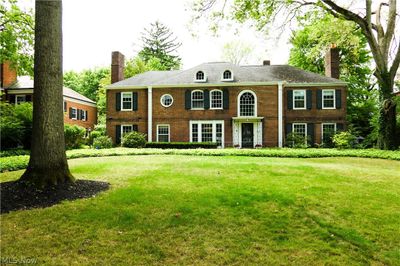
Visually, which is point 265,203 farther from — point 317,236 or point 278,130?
point 278,130

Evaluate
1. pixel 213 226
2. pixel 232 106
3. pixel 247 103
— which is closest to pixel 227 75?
pixel 232 106

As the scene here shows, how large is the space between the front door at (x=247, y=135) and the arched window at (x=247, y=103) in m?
0.96

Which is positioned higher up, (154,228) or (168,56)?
(168,56)

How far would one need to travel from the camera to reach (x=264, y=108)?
961 inches

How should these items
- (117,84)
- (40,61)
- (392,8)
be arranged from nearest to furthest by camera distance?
(40,61)
(392,8)
(117,84)

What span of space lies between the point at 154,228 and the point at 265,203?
2.33m

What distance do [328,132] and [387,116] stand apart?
4.86 m

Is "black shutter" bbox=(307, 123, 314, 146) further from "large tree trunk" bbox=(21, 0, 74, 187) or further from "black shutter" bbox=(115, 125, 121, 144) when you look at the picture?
"large tree trunk" bbox=(21, 0, 74, 187)

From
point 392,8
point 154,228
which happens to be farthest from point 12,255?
point 392,8

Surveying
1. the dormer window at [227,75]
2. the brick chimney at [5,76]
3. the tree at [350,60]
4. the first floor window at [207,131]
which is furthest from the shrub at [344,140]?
the brick chimney at [5,76]

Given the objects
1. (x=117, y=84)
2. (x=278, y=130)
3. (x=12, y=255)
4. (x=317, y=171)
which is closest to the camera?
(x=12, y=255)

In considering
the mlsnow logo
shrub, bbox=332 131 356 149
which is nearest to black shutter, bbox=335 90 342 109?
shrub, bbox=332 131 356 149

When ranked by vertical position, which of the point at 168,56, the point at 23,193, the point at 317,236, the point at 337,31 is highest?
the point at 168,56

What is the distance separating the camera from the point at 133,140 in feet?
77.3
